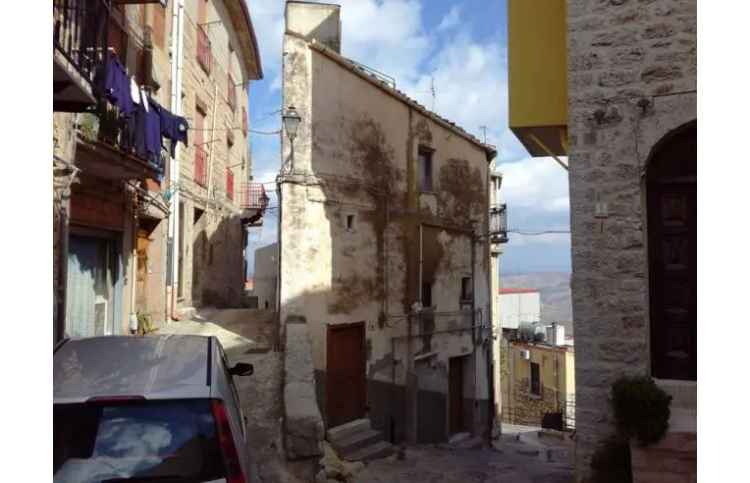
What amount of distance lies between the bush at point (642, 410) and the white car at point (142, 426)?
331 centimetres

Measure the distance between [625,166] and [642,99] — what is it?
65cm

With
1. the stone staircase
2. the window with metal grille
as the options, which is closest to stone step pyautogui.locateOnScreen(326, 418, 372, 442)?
the stone staircase

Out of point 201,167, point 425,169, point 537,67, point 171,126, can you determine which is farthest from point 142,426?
point 201,167

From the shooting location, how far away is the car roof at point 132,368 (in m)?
3.72

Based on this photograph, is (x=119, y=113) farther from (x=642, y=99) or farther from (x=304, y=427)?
(x=642, y=99)

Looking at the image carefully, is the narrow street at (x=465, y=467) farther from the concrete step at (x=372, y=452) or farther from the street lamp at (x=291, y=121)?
the street lamp at (x=291, y=121)

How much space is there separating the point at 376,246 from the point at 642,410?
29.7 feet

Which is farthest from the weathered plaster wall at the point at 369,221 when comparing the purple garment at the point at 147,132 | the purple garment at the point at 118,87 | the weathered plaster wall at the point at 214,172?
the weathered plaster wall at the point at 214,172

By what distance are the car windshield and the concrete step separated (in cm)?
763

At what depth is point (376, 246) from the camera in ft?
45.2

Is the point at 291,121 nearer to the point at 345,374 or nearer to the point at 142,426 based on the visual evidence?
the point at 345,374

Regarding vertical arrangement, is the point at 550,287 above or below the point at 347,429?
below

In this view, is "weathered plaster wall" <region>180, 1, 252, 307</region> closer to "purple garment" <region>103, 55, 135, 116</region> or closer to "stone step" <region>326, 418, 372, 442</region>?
"stone step" <region>326, 418, 372, 442</region>

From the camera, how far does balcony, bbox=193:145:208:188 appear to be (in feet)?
53.3
